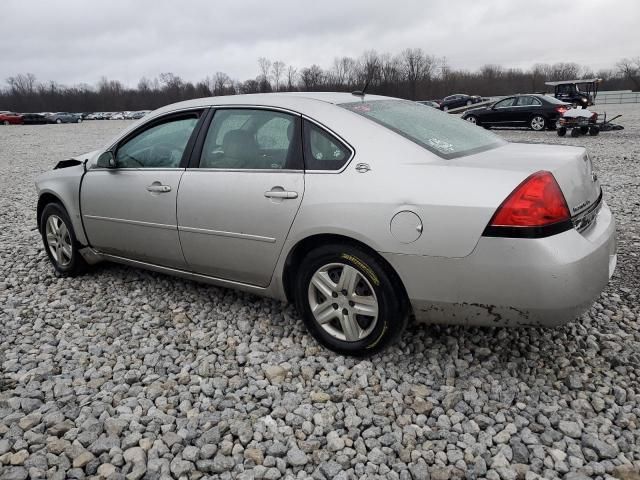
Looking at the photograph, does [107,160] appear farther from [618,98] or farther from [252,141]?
[618,98]

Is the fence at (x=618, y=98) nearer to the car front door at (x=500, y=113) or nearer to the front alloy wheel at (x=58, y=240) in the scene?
the car front door at (x=500, y=113)

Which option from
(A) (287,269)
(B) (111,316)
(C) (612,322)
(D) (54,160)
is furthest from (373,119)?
(D) (54,160)

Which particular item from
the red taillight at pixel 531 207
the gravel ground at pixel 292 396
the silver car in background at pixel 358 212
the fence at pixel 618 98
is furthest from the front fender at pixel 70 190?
the fence at pixel 618 98

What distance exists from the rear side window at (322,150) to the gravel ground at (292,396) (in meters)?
1.12

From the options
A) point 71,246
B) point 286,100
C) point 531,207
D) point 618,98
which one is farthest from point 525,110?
point 618,98

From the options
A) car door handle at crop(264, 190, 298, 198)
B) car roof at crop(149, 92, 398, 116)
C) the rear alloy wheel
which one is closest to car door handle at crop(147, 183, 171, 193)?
car roof at crop(149, 92, 398, 116)

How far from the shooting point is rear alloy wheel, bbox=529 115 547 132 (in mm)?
17859

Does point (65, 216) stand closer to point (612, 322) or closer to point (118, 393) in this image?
point (118, 393)

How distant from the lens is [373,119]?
2.90 metres

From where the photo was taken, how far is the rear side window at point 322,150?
2.77m

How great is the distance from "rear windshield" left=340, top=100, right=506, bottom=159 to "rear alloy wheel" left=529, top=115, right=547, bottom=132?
16.2m

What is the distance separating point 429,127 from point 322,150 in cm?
72

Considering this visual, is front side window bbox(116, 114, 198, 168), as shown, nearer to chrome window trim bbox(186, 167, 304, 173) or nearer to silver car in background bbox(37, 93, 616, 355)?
silver car in background bbox(37, 93, 616, 355)

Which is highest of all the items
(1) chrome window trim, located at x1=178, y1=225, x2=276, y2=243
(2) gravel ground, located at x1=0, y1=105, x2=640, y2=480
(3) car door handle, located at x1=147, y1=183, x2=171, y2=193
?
(3) car door handle, located at x1=147, y1=183, x2=171, y2=193
